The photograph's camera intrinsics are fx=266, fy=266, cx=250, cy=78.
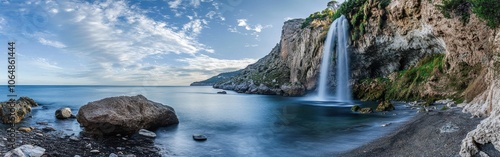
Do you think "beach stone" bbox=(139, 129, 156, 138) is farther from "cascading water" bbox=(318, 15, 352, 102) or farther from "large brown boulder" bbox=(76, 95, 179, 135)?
"cascading water" bbox=(318, 15, 352, 102)

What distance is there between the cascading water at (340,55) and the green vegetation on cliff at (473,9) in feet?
87.7

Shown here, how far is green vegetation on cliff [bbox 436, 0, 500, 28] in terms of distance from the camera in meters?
18.0

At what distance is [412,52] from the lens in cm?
4378

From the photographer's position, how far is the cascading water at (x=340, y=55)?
54.8 metres

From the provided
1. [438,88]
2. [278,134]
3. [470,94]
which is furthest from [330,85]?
[278,134]

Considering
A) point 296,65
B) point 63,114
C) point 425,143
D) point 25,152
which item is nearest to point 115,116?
point 25,152

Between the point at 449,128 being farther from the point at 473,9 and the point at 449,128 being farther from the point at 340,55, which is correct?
the point at 340,55

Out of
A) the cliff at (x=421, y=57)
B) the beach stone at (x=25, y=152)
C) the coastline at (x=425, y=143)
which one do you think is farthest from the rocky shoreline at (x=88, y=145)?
the cliff at (x=421, y=57)

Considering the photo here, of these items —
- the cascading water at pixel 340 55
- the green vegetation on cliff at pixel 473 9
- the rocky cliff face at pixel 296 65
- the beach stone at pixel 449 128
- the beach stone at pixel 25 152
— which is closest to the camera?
the beach stone at pixel 25 152

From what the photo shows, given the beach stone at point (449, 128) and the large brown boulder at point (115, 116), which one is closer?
the beach stone at point (449, 128)

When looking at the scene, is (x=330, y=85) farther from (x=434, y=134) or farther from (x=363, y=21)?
(x=434, y=134)

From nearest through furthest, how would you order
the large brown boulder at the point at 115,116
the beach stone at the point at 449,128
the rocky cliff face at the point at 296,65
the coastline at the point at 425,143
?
the coastline at the point at 425,143, the beach stone at the point at 449,128, the large brown boulder at the point at 115,116, the rocky cliff face at the point at 296,65

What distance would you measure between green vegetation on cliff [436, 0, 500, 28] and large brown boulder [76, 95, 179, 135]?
2434 centimetres

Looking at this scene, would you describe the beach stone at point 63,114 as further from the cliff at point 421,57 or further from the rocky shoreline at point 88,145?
the cliff at point 421,57
